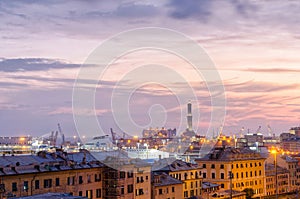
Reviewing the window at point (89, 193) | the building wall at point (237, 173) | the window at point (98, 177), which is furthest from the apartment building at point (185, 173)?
the window at point (89, 193)

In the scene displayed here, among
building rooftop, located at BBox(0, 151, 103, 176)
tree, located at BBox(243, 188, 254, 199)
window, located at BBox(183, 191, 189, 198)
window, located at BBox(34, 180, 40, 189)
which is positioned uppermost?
building rooftop, located at BBox(0, 151, 103, 176)

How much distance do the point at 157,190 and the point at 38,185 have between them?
23020mm

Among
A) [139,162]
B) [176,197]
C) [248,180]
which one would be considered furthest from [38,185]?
[248,180]

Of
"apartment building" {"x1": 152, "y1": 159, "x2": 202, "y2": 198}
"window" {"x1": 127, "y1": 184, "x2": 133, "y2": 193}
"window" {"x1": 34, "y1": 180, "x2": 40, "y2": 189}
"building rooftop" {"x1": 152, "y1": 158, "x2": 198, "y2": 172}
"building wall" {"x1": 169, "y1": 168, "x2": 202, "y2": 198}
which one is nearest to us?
"window" {"x1": 34, "y1": 180, "x2": 40, "y2": 189}

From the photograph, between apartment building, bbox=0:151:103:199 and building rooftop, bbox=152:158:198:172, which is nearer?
apartment building, bbox=0:151:103:199

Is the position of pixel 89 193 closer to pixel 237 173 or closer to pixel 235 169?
pixel 235 169

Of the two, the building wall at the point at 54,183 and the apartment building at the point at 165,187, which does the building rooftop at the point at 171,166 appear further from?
the building wall at the point at 54,183

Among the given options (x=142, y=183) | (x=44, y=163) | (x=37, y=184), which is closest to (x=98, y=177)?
(x=142, y=183)

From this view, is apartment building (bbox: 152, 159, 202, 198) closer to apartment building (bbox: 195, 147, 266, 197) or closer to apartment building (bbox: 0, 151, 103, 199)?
apartment building (bbox: 195, 147, 266, 197)

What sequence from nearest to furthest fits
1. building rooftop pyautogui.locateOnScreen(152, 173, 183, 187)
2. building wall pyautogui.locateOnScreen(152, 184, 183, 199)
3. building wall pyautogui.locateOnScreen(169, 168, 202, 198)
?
building wall pyautogui.locateOnScreen(152, 184, 183, 199) → building rooftop pyautogui.locateOnScreen(152, 173, 183, 187) → building wall pyautogui.locateOnScreen(169, 168, 202, 198)

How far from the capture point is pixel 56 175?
6569 cm

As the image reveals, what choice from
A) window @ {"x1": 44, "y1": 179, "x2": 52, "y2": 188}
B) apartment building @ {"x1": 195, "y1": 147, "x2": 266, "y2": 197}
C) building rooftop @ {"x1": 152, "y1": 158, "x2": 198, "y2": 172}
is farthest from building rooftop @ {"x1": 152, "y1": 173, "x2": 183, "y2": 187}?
apartment building @ {"x1": 195, "y1": 147, "x2": 266, "y2": 197}

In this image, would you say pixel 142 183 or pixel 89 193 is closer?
pixel 89 193

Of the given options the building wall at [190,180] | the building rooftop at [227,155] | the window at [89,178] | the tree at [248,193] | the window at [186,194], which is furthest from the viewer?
the building rooftop at [227,155]
